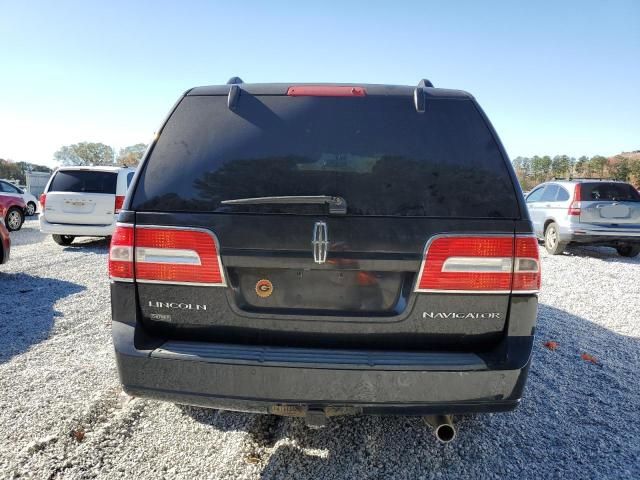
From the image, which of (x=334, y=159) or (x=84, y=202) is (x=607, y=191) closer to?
(x=334, y=159)

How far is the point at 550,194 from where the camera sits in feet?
34.3

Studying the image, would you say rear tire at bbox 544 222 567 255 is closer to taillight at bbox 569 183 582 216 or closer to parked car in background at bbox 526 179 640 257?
parked car in background at bbox 526 179 640 257

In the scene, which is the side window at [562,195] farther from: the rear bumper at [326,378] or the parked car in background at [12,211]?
the parked car in background at [12,211]

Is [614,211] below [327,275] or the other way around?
below

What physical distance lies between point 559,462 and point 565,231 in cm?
832

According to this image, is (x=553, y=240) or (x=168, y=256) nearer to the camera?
(x=168, y=256)

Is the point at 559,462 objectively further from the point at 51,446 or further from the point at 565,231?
the point at 565,231

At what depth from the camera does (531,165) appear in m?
48.7

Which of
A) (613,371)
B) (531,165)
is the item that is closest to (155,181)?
(613,371)

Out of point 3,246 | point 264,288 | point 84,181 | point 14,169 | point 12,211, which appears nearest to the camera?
point 264,288

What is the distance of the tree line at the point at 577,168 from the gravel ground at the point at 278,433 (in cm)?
3550

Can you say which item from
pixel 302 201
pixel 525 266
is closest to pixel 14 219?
pixel 302 201

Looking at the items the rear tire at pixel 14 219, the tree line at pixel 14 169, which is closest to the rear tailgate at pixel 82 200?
the rear tire at pixel 14 219

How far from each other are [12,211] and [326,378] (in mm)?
15436
